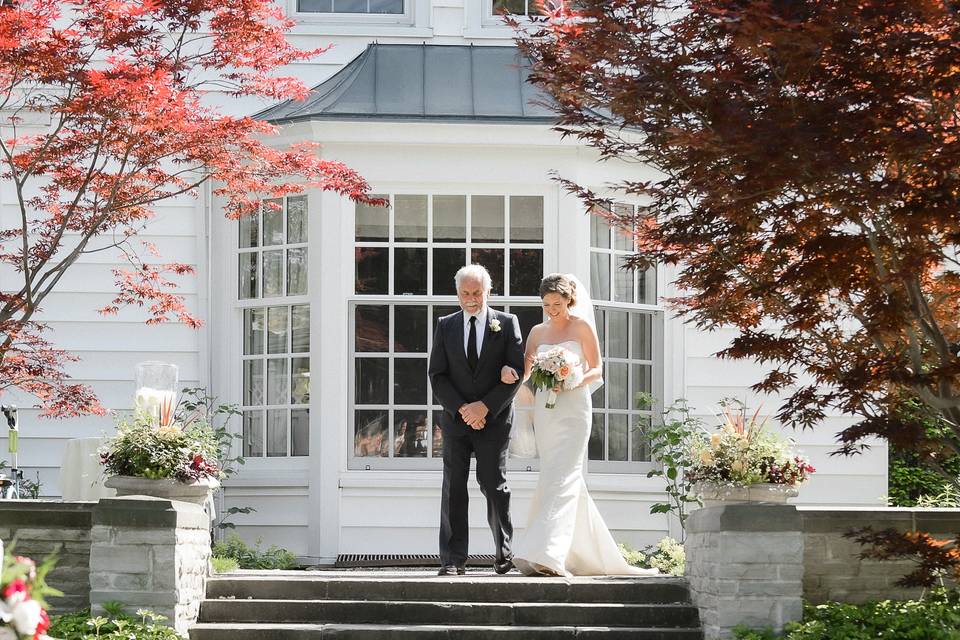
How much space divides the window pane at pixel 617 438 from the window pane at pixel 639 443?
69 millimetres

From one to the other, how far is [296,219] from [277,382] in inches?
55.2

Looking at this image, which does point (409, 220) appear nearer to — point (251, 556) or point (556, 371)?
point (251, 556)

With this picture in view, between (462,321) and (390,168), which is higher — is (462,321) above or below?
below

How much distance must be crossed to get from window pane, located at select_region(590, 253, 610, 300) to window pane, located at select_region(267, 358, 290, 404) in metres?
2.71

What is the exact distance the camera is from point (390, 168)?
11.2 metres

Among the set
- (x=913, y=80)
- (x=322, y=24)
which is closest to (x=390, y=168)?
(x=322, y=24)

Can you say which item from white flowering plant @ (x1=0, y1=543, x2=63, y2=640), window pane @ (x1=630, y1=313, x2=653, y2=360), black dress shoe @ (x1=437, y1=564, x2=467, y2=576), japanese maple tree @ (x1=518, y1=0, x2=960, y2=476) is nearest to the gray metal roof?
window pane @ (x1=630, y1=313, x2=653, y2=360)

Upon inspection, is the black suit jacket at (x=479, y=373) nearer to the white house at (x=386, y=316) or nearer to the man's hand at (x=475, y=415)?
the man's hand at (x=475, y=415)

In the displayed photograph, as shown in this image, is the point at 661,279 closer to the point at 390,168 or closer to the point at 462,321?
the point at 390,168

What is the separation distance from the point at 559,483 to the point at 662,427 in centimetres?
280

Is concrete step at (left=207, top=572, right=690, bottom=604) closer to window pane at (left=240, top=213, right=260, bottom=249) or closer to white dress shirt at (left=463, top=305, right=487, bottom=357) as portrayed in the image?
white dress shirt at (left=463, top=305, right=487, bottom=357)

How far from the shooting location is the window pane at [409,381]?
443 inches

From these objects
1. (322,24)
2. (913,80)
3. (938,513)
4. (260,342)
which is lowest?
(938,513)

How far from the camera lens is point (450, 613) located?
8.03 meters
